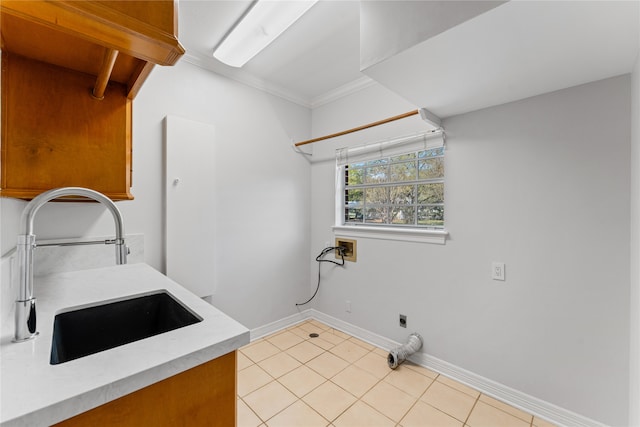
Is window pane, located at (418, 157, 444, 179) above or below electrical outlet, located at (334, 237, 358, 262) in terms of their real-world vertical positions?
above

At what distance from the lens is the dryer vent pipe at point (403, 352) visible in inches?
84.6

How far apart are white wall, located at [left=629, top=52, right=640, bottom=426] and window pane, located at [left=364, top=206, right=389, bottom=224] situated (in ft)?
5.28

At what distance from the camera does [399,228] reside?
97.7 inches

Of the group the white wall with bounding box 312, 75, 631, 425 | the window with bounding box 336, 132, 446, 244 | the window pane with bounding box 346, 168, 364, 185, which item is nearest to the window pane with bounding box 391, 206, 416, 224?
the window with bounding box 336, 132, 446, 244

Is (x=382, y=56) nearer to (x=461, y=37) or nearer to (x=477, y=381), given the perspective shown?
(x=461, y=37)

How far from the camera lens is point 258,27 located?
1.81 metres


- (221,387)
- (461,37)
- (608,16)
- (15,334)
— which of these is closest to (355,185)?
(461,37)

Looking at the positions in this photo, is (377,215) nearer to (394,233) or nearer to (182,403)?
(394,233)

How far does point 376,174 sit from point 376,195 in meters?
0.22

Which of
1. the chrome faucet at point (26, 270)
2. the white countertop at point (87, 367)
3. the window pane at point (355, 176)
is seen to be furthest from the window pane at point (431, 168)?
the chrome faucet at point (26, 270)

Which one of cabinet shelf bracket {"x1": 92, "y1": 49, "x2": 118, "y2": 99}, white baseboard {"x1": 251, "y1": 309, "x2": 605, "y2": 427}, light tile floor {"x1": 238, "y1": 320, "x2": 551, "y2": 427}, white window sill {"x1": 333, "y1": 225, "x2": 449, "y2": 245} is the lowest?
light tile floor {"x1": 238, "y1": 320, "x2": 551, "y2": 427}

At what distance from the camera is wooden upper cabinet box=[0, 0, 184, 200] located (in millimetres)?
630

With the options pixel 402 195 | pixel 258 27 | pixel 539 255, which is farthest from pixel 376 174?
pixel 258 27

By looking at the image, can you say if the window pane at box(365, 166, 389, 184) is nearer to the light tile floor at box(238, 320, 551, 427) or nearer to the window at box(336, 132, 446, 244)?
the window at box(336, 132, 446, 244)
